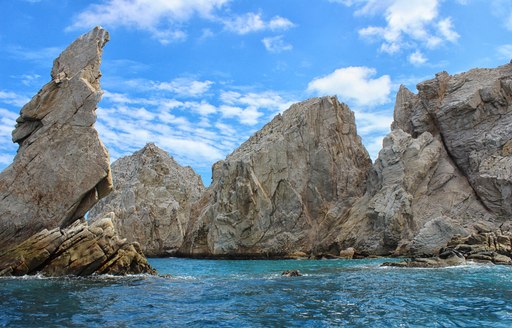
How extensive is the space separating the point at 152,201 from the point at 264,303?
294 ft

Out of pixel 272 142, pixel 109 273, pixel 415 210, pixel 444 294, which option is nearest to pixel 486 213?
pixel 415 210

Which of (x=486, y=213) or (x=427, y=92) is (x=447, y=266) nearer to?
(x=486, y=213)

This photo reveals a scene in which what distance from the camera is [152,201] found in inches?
4173

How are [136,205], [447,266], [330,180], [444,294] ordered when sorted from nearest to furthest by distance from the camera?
[444,294] < [447,266] < [330,180] < [136,205]

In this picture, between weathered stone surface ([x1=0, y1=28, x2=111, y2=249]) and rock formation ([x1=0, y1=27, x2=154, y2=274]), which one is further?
weathered stone surface ([x1=0, y1=28, x2=111, y2=249])

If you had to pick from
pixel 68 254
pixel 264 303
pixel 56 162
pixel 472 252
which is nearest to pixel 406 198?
pixel 472 252

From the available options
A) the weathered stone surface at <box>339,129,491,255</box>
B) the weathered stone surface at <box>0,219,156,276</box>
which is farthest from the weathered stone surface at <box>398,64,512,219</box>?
the weathered stone surface at <box>0,219,156,276</box>

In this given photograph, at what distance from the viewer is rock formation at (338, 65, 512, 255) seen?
6178 centimetres

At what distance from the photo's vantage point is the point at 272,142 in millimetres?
80938

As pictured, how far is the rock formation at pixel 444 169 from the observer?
2432 inches

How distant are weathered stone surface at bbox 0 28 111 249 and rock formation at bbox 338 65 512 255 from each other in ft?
133

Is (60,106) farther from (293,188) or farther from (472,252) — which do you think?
(293,188)

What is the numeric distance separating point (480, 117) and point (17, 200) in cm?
6159

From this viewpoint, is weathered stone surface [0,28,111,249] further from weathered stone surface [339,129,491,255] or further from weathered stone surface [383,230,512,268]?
weathered stone surface [339,129,491,255]
